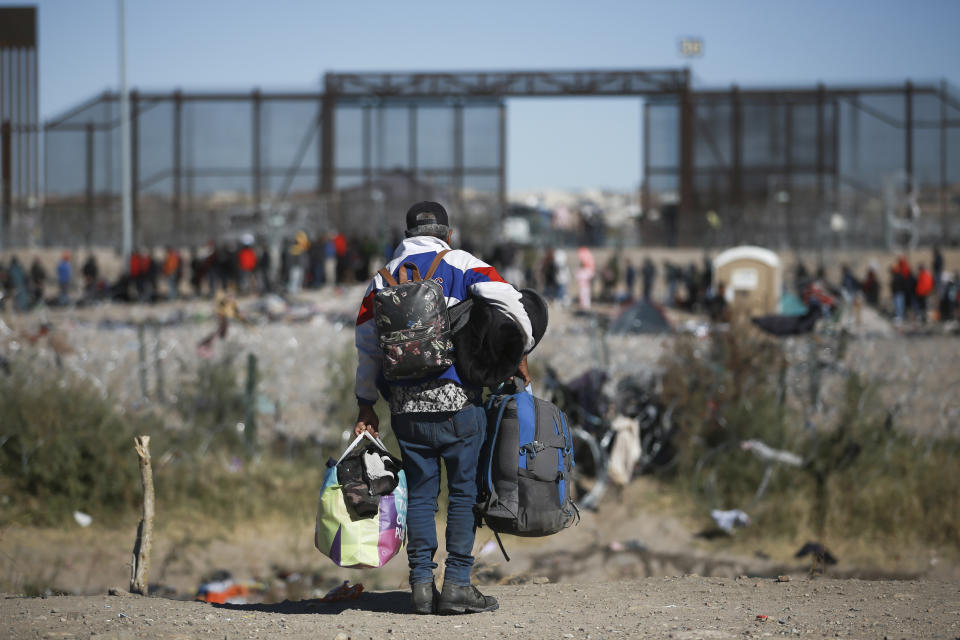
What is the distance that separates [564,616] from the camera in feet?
15.3

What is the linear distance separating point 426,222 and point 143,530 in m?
2.22

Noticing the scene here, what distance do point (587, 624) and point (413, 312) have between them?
58.0 inches

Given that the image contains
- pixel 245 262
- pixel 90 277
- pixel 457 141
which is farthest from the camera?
pixel 457 141

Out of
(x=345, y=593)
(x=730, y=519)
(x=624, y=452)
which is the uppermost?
(x=345, y=593)

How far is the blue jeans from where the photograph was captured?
4.58 metres

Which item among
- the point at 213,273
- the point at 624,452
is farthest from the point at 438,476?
the point at 213,273

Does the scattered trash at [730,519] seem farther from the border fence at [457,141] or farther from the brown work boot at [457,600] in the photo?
the border fence at [457,141]

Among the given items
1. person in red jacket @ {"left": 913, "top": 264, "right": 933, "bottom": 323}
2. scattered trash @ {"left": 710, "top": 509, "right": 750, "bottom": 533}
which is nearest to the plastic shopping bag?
scattered trash @ {"left": 710, "top": 509, "right": 750, "bottom": 533}

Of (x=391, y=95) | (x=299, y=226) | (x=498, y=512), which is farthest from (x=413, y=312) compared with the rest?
(x=391, y=95)

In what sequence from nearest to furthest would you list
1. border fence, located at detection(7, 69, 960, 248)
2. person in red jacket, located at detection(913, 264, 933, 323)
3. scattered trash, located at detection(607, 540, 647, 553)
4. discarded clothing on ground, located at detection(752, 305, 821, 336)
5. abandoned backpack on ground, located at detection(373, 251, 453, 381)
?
abandoned backpack on ground, located at detection(373, 251, 453, 381), scattered trash, located at detection(607, 540, 647, 553), discarded clothing on ground, located at detection(752, 305, 821, 336), person in red jacket, located at detection(913, 264, 933, 323), border fence, located at detection(7, 69, 960, 248)

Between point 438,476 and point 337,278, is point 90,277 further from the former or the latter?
point 438,476

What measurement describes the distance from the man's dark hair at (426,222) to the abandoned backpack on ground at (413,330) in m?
0.32

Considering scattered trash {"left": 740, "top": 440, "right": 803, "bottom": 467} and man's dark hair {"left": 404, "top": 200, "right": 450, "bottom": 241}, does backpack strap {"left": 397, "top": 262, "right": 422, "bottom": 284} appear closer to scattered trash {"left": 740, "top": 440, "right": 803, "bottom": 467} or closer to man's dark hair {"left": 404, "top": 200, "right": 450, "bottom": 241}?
man's dark hair {"left": 404, "top": 200, "right": 450, "bottom": 241}

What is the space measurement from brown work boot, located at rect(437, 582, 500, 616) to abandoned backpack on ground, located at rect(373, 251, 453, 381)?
93 centimetres
